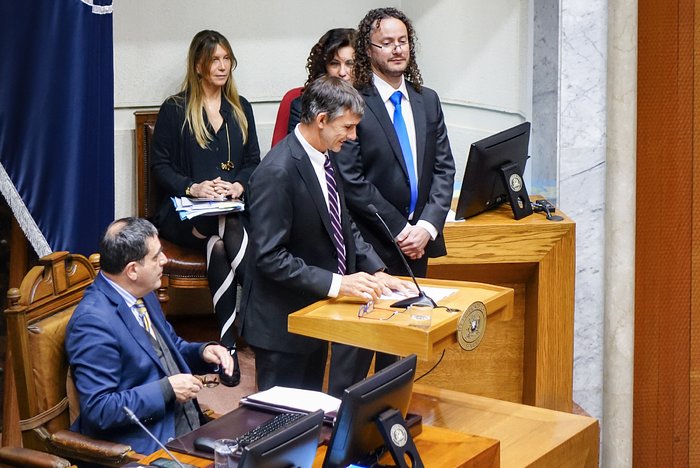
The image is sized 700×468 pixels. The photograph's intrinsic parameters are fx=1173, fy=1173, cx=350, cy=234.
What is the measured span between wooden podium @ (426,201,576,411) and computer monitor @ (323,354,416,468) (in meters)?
1.68

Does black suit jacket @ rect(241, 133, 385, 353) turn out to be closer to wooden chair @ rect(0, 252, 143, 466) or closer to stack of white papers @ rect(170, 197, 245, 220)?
wooden chair @ rect(0, 252, 143, 466)

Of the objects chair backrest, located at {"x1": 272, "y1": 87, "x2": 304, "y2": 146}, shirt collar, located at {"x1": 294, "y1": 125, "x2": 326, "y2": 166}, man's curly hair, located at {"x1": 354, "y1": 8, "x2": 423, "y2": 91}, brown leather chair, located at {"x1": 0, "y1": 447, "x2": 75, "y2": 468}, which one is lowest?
brown leather chair, located at {"x1": 0, "y1": 447, "x2": 75, "y2": 468}

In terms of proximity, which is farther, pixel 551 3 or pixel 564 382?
pixel 551 3

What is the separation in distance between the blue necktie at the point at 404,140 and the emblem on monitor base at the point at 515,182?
439mm

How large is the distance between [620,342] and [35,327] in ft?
8.66

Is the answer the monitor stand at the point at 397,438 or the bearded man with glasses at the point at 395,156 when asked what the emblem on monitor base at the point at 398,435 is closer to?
the monitor stand at the point at 397,438

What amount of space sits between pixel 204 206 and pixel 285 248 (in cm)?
153

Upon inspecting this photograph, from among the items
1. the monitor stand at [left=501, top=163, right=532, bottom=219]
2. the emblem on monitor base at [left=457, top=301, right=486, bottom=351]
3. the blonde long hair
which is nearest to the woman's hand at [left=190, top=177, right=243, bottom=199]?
the blonde long hair

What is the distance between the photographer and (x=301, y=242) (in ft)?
12.5

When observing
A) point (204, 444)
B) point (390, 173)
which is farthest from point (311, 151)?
point (204, 444)

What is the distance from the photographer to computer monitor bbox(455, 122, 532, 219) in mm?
4555

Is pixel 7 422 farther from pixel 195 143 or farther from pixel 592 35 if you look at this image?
pixel 592 35

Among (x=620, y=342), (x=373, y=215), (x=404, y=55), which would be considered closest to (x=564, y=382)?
(x=620, y=342)

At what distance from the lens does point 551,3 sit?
5164 mm
